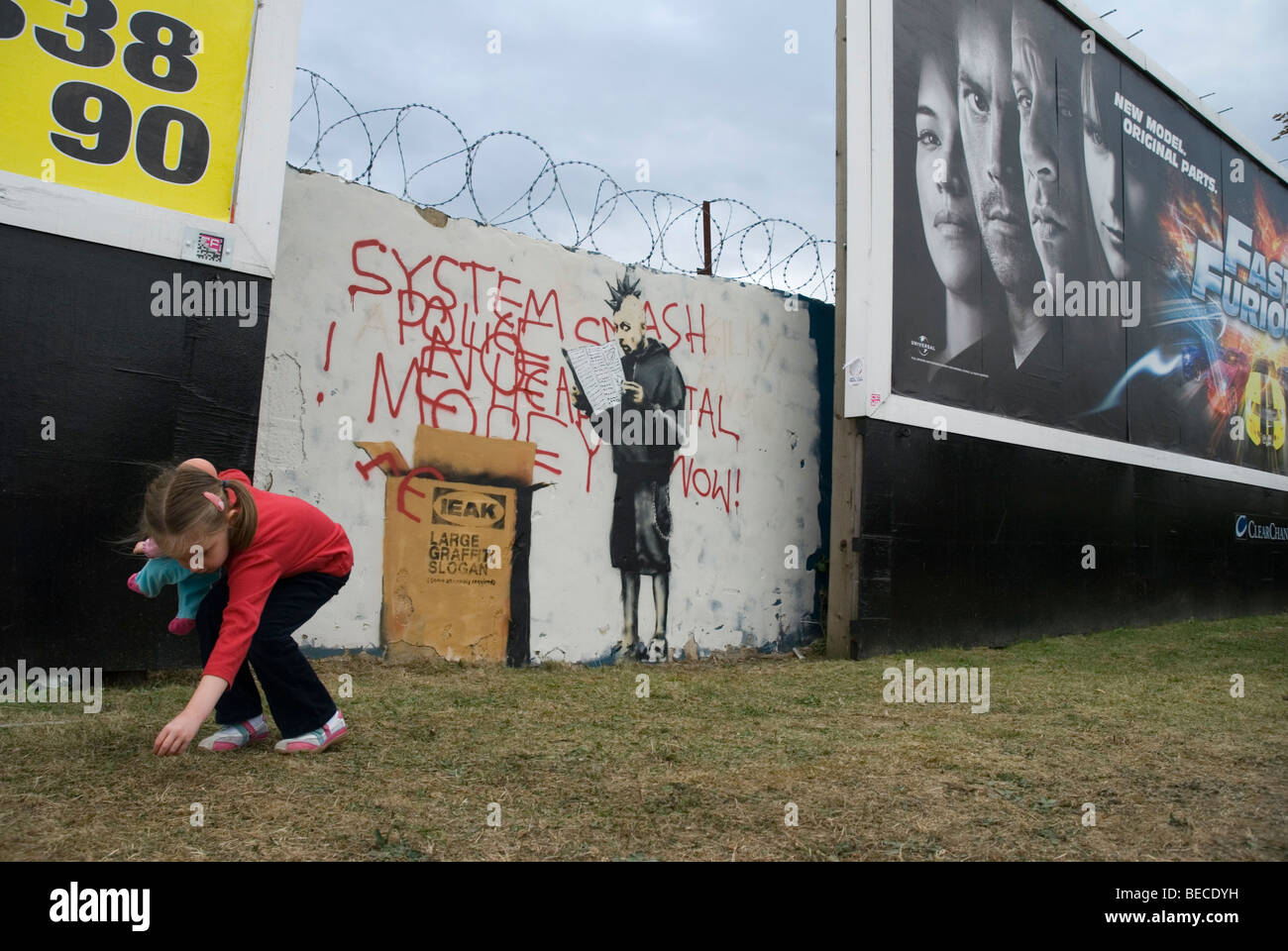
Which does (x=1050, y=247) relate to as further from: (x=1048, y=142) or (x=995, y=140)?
(x=995, y=140)

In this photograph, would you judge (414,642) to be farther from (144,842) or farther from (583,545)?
(144,842)

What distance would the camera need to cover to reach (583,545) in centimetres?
652

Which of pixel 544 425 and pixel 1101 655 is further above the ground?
pixel 544 425

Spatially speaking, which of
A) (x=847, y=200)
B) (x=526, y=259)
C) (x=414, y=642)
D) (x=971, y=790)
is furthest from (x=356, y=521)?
(x=847, y=200)

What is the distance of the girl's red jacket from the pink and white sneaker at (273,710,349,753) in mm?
444

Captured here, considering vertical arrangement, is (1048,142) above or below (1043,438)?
above

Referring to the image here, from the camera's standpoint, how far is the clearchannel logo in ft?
39.0

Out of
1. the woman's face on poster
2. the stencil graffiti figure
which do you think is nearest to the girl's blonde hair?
the stencil graffiti figure

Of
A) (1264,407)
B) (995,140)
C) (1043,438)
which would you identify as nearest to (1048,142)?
(995,140)

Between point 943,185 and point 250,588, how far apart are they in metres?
6.90

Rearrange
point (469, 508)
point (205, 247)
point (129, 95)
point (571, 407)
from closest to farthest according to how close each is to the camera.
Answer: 1. point (129, 95)
2. point (205, 247)
3. point (469, 508)
4. point (571, 407)

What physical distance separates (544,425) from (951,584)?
3.72m

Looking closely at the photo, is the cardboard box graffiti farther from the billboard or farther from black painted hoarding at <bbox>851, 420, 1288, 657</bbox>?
the billboard

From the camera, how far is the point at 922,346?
7730 mm
